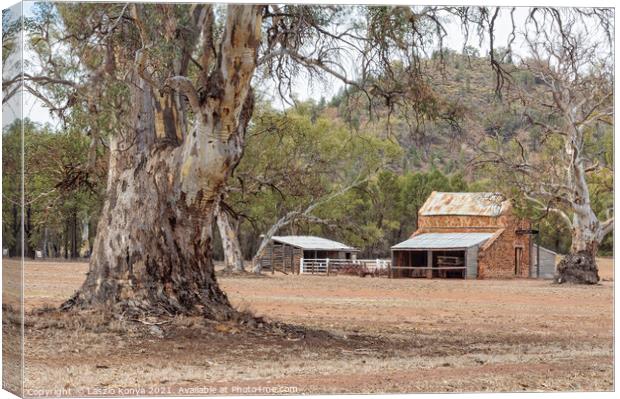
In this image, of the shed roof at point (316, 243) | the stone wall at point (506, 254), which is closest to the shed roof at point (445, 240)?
the stone wall at point (506, 254)

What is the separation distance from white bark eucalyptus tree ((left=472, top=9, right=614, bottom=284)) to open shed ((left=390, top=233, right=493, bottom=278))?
0.89 metres

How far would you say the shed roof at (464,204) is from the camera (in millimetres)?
13136

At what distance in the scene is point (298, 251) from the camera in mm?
13578

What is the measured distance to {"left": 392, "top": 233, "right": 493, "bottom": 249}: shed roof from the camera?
13.5 metres

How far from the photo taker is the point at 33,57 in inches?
449

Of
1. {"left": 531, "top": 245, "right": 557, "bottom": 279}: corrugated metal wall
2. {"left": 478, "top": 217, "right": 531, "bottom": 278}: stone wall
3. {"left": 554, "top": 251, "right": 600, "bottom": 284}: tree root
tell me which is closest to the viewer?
{"left": 554, "top": 251, "right": 600, "bottom": 284}: tree root

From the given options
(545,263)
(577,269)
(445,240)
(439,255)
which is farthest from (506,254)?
(577,269)

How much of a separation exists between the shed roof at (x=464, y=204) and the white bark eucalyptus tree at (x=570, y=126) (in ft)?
1.05

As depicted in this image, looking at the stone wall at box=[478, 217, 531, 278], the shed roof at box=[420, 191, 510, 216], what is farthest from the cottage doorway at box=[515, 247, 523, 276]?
the shed roof at box=[420, 191, 510, 216]

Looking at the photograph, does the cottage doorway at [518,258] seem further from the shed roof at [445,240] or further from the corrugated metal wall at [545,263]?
the shed roof at [445,240]

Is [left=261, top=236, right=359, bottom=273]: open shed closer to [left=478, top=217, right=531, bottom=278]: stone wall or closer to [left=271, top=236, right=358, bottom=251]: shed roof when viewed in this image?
[left=271, top=236, right=358, bottom=251]: shed roof

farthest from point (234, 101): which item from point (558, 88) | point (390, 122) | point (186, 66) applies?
point (558, 88)

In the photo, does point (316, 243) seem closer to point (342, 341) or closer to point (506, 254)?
point (342, 341)

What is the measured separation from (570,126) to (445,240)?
1.84 meters
